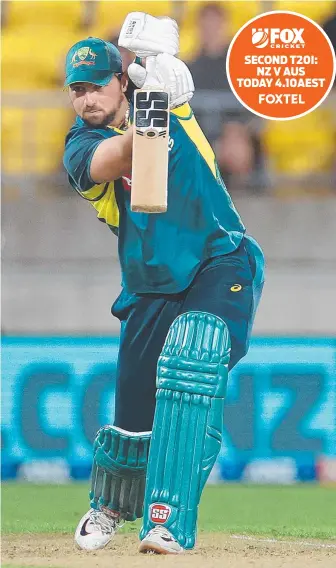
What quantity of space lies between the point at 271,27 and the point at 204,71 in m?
0.44

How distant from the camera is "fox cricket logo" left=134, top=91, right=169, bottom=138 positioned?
2.89m

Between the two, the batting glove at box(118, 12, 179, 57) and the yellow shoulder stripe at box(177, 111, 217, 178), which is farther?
the yellow shoulder stripe at box(177, 111, 217, 178)

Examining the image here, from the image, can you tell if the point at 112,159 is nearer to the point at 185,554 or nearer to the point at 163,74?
the point at 163,74

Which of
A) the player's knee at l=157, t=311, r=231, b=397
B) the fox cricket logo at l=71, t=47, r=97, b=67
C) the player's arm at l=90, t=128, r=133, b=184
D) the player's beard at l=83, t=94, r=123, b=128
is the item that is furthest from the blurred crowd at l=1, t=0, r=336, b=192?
the player's knee at l=157, t=311, r=231, b=397

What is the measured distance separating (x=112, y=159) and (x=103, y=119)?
0.24 meters

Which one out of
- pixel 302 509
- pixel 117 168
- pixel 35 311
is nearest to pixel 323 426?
pixel 302 509

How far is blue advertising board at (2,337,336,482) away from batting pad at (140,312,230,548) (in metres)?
1.42

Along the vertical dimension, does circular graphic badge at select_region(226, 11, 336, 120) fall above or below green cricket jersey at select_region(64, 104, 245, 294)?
above

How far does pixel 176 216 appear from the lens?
3152mm

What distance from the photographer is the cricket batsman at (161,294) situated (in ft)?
9.77

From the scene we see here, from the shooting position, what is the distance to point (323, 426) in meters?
4.60

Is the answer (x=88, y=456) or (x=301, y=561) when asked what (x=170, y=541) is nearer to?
(x=301, y=561)

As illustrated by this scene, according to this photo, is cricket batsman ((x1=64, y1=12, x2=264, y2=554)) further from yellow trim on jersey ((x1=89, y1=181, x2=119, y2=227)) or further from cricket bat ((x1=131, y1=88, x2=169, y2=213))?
cricket bat ((x1=131, y1=88, x2=169, y2=213))

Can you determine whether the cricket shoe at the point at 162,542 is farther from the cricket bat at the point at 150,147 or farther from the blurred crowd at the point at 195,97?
the blurred crowd at the point at 195,97
